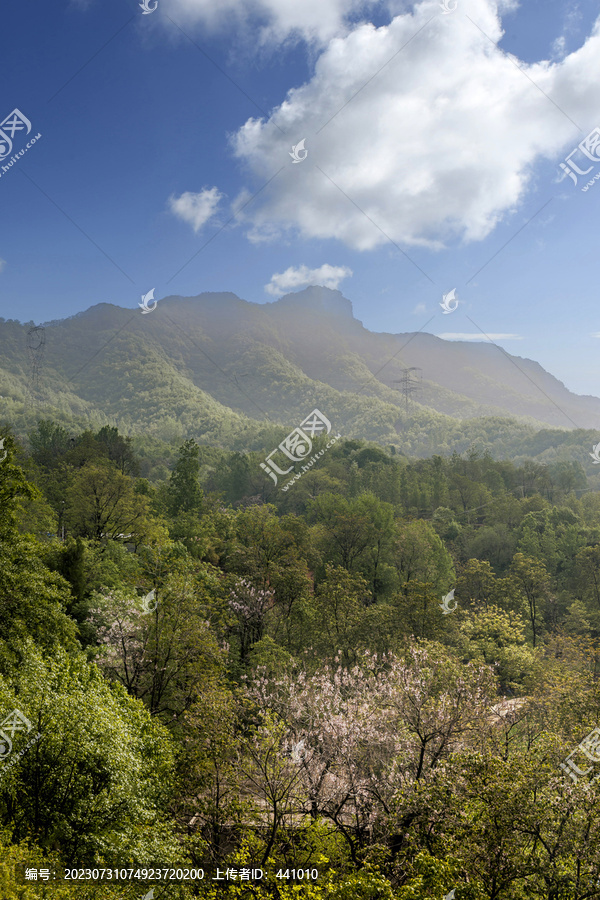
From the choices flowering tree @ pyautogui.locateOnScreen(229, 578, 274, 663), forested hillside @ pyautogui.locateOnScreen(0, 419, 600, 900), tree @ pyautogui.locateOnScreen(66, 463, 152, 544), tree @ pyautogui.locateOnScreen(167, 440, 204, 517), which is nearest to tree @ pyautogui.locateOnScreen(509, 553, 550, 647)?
forested hillside @ pyautogui.locateOnScreen(0, 419, 600, 900)

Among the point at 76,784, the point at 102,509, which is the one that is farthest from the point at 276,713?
the point at 102,509

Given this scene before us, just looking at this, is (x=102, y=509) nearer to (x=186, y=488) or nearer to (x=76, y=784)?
(x=186, y=488)

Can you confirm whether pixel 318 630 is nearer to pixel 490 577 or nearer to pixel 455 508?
pixel 490 577

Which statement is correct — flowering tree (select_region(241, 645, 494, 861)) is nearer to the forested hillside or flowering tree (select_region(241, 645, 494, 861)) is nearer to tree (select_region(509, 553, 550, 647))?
the forested hillside

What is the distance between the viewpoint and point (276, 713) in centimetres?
1809

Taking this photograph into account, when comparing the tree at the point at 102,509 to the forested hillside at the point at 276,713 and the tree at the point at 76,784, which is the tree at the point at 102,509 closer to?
the forested hillside at the point at 276,713

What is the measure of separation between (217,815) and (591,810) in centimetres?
989

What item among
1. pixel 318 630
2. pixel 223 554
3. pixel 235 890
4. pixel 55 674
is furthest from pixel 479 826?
pixel 223 554

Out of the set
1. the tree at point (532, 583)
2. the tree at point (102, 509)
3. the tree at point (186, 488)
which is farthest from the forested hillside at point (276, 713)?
the tree at point (186, 488)

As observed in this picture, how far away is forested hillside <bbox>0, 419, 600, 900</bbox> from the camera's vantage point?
33.6 ft

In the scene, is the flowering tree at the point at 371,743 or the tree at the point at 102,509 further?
the tree at the point at 102,509

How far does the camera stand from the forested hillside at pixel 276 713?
10227 millimetres

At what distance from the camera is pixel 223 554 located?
42094 millimetres

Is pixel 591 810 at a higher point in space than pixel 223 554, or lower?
lower
